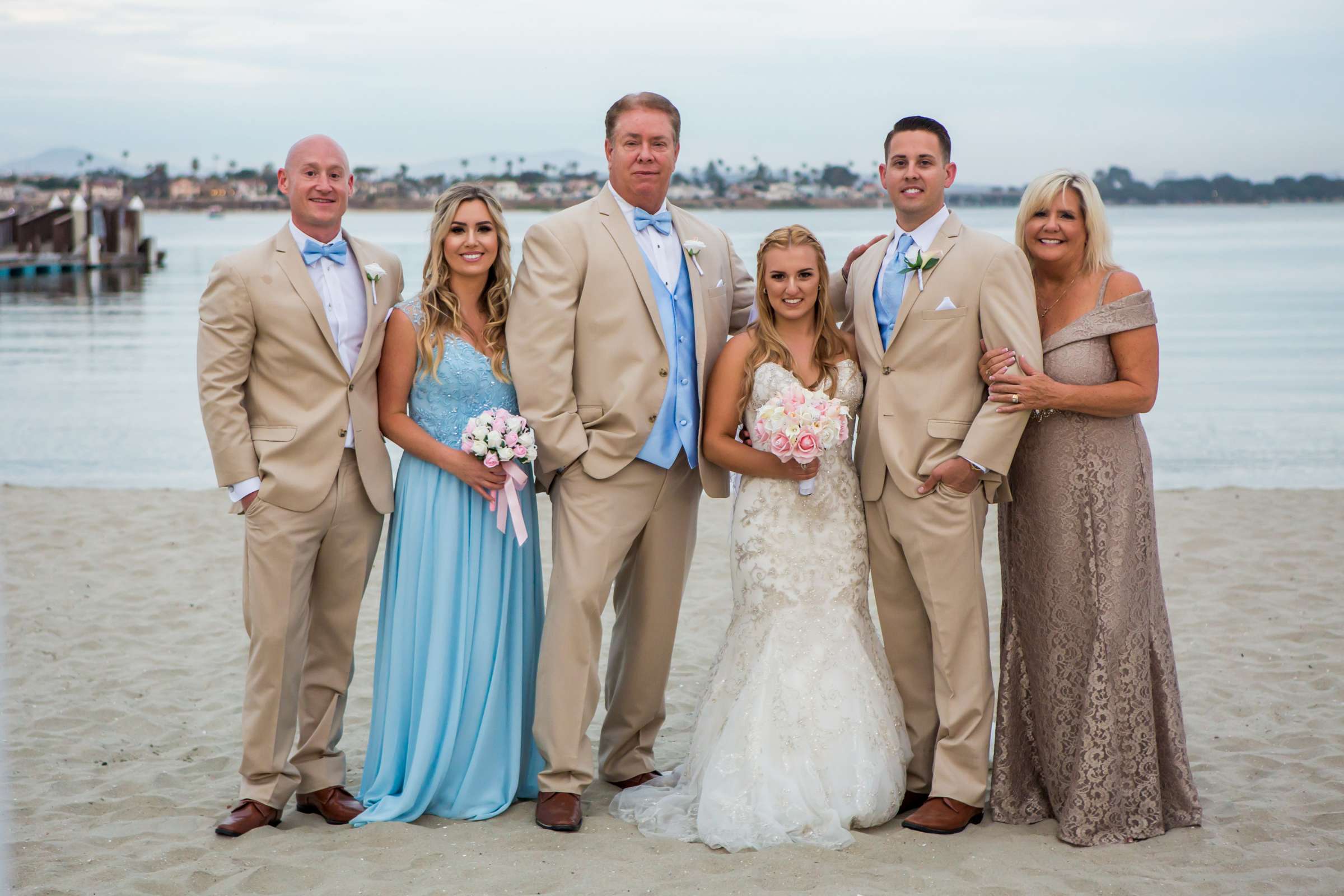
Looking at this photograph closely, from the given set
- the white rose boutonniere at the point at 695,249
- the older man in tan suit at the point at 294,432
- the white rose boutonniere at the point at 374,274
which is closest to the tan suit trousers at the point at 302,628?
the older man in tan suit at the point at 294,432

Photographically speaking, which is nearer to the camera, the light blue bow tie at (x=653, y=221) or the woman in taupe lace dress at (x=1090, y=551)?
the woman in taupe lace dress at (x=1090, y=551)

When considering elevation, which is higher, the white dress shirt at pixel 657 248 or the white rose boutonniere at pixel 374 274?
the white dress shirt at pixel 657 248

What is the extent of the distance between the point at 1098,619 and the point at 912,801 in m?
1.02

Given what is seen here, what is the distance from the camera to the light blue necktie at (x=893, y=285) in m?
4.49

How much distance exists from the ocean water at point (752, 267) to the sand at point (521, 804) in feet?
8.26

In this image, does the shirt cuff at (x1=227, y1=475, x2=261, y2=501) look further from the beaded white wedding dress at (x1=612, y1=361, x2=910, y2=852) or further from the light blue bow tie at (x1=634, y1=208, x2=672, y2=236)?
the beaded white wedding dress at (x1=612, y1=361, x2=910, y2=852)

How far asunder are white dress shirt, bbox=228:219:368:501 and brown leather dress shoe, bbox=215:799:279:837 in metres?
1.16

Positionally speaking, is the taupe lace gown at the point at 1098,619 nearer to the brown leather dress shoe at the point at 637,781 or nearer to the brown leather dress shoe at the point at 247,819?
the brown leather dress shoe at the point at 637,781

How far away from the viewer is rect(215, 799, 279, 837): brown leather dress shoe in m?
4.38

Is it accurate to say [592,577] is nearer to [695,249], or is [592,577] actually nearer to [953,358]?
[695,249]

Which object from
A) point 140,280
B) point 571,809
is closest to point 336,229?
point 571,809

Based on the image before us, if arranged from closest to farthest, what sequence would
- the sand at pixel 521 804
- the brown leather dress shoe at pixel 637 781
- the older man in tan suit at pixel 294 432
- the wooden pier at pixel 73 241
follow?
the sand at pixel 521 804, the older man in tan suit at pixel 294 432, the brown leather dress shoe at pixel 637 781, the wooden pier at pixel 73 241

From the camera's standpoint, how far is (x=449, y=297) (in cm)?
460

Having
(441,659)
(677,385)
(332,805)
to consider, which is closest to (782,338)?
(677,385)
